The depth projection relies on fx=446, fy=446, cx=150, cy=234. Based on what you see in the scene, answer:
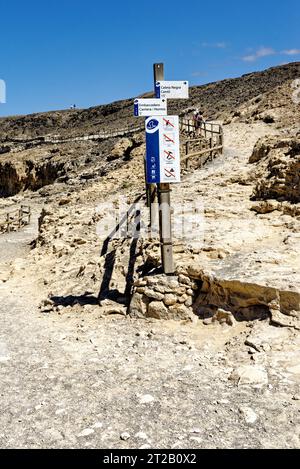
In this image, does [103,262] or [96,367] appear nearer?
[96,367]

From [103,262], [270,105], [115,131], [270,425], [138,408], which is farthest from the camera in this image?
[115,131]

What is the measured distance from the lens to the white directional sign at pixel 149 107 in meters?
6.62

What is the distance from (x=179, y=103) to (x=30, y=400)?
43.1 meters

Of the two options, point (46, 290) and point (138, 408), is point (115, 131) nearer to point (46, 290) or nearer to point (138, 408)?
point (46, 290)

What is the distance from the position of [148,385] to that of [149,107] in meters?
3.96

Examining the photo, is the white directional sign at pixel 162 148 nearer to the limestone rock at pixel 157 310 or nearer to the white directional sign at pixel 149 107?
the white directional sign at pixel 149 107

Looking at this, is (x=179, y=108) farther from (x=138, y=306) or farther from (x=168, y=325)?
(x=168, y=325)

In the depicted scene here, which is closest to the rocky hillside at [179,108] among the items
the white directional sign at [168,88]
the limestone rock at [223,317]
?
the white directional sign at [168,88]

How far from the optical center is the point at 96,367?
5527 millimetres

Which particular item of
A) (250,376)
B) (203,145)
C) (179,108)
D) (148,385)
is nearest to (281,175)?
(250,376)

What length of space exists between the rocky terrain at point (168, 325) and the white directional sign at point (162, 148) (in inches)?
56.2

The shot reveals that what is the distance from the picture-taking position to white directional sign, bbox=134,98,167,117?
21.7ft

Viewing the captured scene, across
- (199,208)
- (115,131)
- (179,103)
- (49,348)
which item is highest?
(179,103)

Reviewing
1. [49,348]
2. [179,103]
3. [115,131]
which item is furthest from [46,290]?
[179,103]
